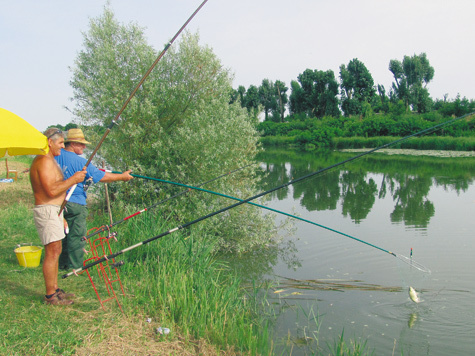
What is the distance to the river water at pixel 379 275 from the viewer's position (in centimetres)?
507

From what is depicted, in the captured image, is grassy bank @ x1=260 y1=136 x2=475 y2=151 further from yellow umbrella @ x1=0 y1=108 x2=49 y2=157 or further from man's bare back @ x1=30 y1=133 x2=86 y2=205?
yellow umbrella @ x1=0 y1=108 x2=49 y2=157

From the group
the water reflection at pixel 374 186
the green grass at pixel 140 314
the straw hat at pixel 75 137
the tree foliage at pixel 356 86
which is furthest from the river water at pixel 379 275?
the tree foliage at pixel 356 86

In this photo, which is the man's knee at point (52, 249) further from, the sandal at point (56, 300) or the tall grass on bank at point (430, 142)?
the tall grass on bank at point (430, 142)

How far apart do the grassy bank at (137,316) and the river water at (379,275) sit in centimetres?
67

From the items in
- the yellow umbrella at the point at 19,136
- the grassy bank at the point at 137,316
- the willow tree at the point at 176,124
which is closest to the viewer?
the grassy bank at the point at 137,316

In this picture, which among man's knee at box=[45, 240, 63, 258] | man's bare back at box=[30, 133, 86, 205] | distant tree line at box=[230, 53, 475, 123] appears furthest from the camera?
distant tree line at box=[230, 53, 475, 123]

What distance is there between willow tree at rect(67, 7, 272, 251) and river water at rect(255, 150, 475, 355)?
Answer: 3.11 ft

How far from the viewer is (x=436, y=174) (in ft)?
62.8

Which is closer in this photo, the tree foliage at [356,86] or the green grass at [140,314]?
the green grass at [140,314]

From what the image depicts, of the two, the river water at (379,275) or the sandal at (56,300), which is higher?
the sandal at (56,300)

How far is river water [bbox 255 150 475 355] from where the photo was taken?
5.07m

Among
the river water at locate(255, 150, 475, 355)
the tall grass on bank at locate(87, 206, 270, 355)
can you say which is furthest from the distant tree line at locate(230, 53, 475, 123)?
the tall grass on bank at locate(87, 206, 270, 355)

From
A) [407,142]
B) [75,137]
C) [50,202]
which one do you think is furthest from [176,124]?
[407,142]

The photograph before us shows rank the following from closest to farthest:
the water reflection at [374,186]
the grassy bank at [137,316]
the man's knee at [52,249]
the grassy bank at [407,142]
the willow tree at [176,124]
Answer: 1. the grassy bank at [137,316]
2. the man's knee at [52,249]
3. the willow tree at [176,124]
4. the water reflection at [374,186]
5. the grassy bank at [407,142]
